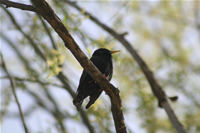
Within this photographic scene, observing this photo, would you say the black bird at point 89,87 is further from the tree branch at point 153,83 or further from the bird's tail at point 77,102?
the tree branch at point 153,83

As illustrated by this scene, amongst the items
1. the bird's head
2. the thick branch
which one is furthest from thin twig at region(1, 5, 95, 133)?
the thick branch

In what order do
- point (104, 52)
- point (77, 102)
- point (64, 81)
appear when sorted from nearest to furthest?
point (77, 102) < point (104, 52) < point (64, 81)

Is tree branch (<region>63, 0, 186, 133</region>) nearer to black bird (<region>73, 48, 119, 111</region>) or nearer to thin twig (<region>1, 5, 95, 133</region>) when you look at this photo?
black bird (<region>73, 48, 119, 111</region>)

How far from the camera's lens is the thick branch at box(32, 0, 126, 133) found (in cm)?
218

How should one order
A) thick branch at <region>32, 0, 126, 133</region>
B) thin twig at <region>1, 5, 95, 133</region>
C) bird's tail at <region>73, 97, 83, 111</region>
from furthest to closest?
thin twig at <region>1, 5, 95, 133</region> → bird's tail at <region>73, 97, 83, 111</region> → thick branch at <region>32, 0, 126, 133</region>

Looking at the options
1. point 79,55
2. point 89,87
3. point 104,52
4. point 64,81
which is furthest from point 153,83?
point 79,55

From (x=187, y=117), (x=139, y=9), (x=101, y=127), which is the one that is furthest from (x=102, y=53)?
(x=139, y=9)

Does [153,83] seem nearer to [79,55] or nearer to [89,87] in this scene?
[89,87]

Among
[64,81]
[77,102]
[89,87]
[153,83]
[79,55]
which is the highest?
[64,81]

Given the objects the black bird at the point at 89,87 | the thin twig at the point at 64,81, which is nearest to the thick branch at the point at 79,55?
the black bird at the point at 89,87

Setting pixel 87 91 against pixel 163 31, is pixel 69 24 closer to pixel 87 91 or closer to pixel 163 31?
pixel 87 91

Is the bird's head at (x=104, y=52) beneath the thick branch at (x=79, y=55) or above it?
above

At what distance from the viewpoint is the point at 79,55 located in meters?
2.32

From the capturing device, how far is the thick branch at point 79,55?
218cm
